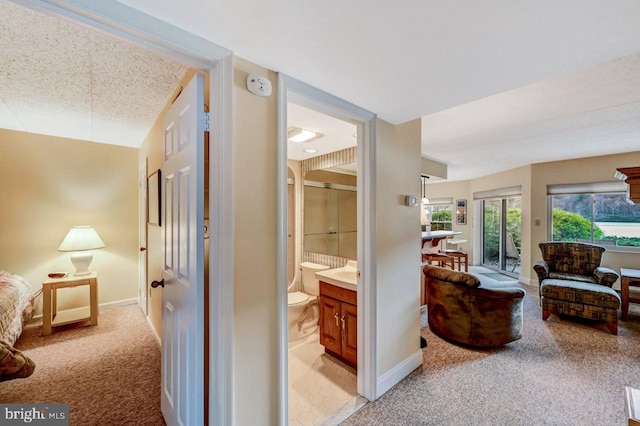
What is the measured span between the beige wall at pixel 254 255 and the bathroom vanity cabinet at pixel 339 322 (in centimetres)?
107

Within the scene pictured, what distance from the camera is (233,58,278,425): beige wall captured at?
1202mm

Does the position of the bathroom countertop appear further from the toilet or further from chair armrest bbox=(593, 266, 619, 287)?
chair armrest bbox=(593, 266, 619, 287)

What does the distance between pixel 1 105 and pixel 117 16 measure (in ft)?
8.48

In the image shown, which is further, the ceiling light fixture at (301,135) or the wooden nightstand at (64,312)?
the wooden nightstand at (64,312)

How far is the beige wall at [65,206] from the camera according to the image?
9.97 feet

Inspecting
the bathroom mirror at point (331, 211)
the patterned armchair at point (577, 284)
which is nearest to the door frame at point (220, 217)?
the bathroom mirror at point (331, 211)

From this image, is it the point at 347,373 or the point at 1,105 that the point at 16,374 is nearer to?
the point at 1,105

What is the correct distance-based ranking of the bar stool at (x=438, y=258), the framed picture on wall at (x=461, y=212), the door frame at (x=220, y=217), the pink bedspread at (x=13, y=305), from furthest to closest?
the framed picture on wall at (x=461, y=212) → the bar stool at (x=438, y=258) → the pink bedspread at (x=13, y=305) → the door frame at (x=220, y=217)

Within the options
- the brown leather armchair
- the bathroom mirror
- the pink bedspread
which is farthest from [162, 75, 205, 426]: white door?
the brown leather armchair

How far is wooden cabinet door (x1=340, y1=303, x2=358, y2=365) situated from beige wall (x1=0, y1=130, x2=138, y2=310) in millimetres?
3341

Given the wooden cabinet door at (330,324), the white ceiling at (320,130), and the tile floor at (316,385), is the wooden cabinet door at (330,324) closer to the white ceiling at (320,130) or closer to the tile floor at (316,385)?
the tile floor at (316,385)

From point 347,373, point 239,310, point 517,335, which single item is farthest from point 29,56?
point 517,335

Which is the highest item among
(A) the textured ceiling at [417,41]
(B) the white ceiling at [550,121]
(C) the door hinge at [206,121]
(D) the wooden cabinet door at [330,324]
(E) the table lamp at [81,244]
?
(B) the white ceiling at [550,121]

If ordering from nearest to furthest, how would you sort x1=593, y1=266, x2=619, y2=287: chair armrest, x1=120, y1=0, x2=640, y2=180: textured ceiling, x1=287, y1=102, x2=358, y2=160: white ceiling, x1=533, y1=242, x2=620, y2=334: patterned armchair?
x1=120, y1=0, x2=640, y2=180: textured ceiling < x1=287, y1=102, x2=358, y2=160: white ceiling < x1=533, y1=242, x2=620, y2=334: patterned armchair < x1=593, y1=266, x2=619, y2=287: chair armrest
